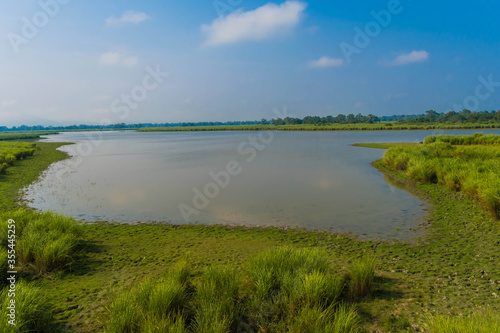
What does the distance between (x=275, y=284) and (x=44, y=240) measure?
590 cm

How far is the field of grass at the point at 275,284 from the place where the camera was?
4395 millimetres

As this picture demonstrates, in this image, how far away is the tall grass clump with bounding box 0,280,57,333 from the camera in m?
4.02

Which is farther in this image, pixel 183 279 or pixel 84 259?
pixel 84 259

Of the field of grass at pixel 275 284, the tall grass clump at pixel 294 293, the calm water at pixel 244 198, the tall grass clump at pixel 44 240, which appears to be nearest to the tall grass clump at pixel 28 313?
the field of grass at pixel 275 284

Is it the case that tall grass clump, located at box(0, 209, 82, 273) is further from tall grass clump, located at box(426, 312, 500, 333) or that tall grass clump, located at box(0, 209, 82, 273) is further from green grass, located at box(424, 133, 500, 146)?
green grass, located at box(424, 133, 500, 146)

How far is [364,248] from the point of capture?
7812 mm

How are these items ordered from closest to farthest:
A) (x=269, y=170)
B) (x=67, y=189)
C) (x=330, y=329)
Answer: (x=330, y=329)
(x=67, y=189)
(x=269, y=170)

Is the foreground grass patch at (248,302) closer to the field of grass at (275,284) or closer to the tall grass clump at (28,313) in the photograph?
the field of grass at (275,284)

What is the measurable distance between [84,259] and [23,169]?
2160 centimetres

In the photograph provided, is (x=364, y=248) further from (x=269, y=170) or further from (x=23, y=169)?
(x=23, y=169)

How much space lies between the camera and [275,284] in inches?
206

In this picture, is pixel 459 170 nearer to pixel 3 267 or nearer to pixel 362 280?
pixel 362 280

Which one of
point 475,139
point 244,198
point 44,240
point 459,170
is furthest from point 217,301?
point 475,139

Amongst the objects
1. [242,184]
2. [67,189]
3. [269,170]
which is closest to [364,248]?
[242,184]
